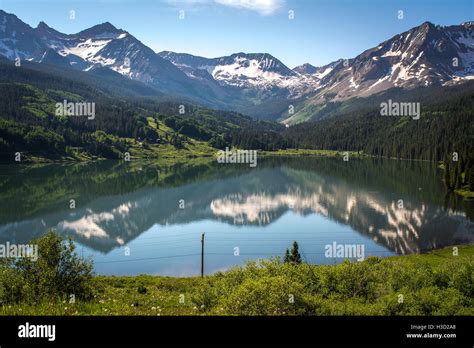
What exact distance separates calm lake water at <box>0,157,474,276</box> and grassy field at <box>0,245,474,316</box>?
34.4 metres

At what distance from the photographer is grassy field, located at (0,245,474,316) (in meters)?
14.7

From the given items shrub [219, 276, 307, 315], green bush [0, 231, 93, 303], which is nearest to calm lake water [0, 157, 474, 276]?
green bush [0, 231, 93, 303]

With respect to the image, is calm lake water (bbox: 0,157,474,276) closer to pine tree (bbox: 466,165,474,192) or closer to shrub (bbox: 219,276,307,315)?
pine tree (bbox: 466,165,474,192)

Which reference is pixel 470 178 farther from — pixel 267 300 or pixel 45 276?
pixel 45 276

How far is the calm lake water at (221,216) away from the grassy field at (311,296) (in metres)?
34.4

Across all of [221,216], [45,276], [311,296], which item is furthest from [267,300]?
[221,216]

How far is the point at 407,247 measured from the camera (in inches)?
2813

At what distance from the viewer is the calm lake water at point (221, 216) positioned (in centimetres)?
6950

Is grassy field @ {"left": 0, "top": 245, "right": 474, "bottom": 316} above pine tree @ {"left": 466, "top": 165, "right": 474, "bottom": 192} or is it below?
below

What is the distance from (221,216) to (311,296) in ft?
275

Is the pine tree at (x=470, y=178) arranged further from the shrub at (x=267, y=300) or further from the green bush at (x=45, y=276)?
the green bush at (x=45, y=276)

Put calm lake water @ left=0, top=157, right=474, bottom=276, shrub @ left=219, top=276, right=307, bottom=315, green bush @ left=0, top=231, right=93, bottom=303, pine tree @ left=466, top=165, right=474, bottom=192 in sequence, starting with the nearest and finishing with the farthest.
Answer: shrub @ left=219, top=276, right=307, bottom=315 → green bush @ left=0, top=231, right=93, bottom=303 → calm lake water @ left=0, top=157, right=474, bottom=276 → pine tree @ left=466, top=165, right=474, bottom=192
